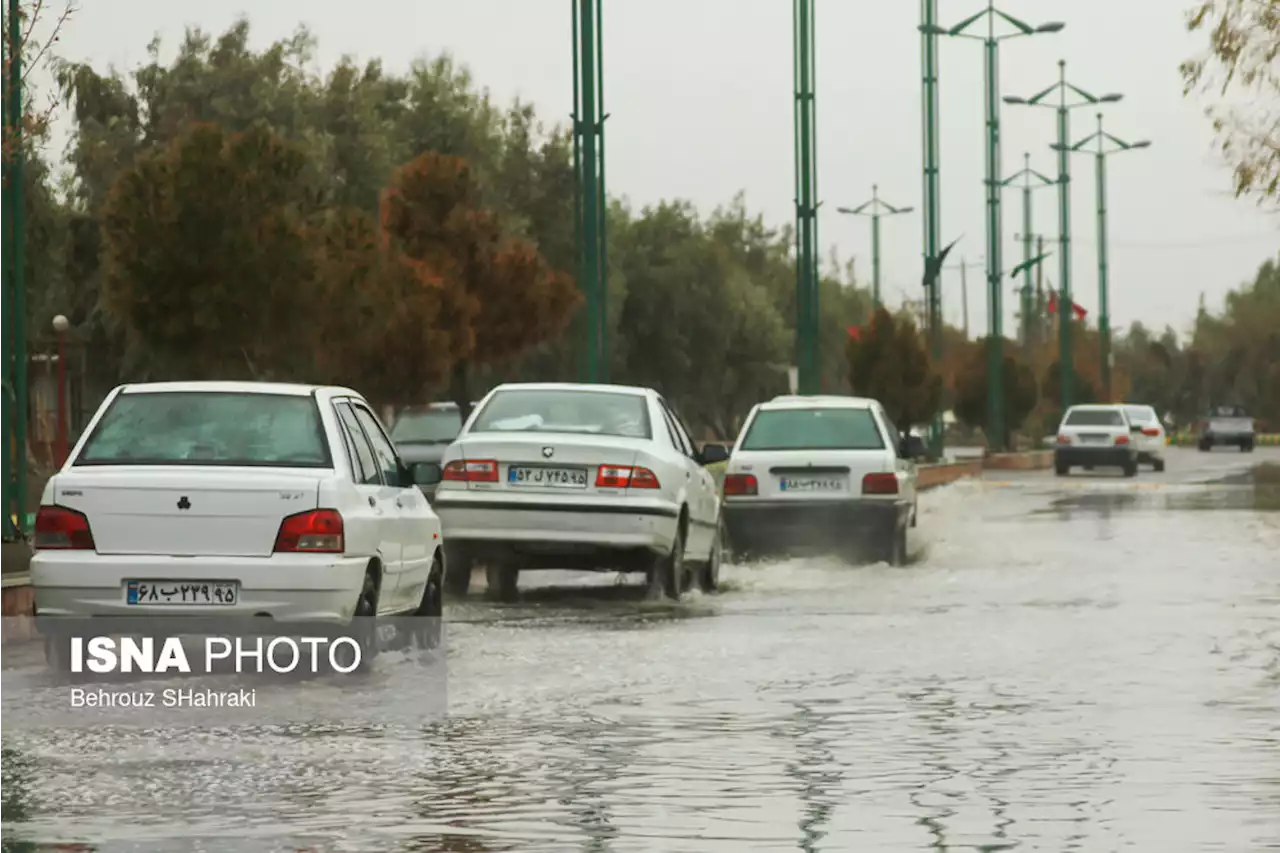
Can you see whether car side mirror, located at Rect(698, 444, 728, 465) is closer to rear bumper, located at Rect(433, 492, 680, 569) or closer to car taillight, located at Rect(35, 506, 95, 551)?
rear bumper, located at Rect(433, 492, 680, 569)

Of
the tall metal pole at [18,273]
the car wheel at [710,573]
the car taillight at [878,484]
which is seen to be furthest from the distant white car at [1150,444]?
the tall metal pole at [18,273]

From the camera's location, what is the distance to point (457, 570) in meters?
→ 21.1

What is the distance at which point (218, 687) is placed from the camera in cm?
1392

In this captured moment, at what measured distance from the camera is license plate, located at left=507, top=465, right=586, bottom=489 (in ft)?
66.6

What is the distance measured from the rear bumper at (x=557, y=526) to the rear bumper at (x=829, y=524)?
5644 millimetres

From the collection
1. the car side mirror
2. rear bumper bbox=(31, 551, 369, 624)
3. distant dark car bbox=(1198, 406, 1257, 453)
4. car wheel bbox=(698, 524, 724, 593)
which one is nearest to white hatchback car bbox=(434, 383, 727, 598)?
the car side mirror

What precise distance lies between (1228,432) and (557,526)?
8598 centimetres

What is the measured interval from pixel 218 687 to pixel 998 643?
5135 millimetres

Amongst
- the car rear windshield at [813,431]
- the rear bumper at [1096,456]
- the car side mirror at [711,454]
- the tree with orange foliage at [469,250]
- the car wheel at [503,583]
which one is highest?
the tree with orange foliage at [469,250]

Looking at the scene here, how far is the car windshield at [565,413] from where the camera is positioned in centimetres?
2097

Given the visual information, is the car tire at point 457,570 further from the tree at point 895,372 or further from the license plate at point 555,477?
the tree at point 895,372

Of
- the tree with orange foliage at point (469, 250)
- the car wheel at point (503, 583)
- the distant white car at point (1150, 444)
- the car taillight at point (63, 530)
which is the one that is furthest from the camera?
the distant white car at point (1150, 444)

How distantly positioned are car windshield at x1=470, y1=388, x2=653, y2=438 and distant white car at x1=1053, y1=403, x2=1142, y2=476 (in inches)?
1535

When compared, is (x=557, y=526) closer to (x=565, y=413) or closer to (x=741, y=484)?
(x=565, y=413)
